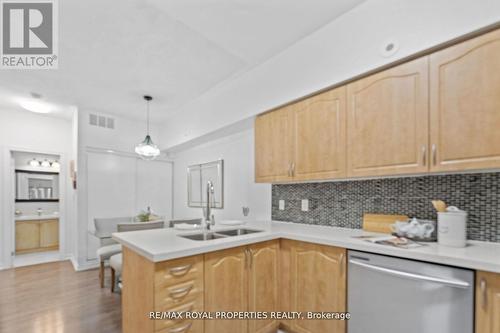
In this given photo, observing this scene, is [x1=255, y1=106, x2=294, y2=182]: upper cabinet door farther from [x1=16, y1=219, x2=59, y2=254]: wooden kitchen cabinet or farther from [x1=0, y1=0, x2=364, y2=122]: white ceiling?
[x1=16, y1=219, x2=59, y2=254]: wooden kitchen cabinet

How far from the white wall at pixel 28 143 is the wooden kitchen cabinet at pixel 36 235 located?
0.91 metres

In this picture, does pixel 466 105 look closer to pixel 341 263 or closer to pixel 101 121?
pixel 341 263

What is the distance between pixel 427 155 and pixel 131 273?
2.08 m

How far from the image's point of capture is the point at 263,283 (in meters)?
1.99

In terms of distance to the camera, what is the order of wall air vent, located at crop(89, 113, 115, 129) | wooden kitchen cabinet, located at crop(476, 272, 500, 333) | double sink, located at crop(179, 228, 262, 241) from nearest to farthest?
wooden kitchen cabinet, located at crop(476, 272, 500, 333)
double sink, located at crop(179, 228, 262, 241)
wall air vent, located at crop(89, 113, 115, 129)

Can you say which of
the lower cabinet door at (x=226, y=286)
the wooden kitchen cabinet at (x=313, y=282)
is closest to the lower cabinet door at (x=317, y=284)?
the wooden kitchen cabinet at (x=313, y=282)

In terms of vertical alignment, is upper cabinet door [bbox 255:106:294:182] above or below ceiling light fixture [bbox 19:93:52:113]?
below

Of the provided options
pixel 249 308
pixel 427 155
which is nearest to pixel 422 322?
pixel 427 155

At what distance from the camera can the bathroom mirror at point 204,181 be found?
151 inches

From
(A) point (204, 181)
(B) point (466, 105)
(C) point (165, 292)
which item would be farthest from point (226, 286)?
(A) point (204, 181)

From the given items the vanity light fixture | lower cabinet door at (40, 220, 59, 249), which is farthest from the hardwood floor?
the vanity light fixture

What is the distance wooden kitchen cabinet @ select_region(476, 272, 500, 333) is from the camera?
3.74ft

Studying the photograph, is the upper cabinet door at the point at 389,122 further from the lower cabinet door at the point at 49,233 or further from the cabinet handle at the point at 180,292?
the lower cabinet door at the point at 49,233

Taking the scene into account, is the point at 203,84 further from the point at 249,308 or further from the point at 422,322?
the point at 422,322
